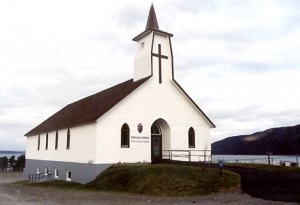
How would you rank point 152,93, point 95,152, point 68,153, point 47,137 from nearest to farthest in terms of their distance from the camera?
point 95,152 < point 152,93 < point 68,153 < point 47,137

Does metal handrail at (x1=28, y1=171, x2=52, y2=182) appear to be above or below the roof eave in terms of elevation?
below

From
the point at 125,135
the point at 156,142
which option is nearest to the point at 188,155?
the point at 156,142

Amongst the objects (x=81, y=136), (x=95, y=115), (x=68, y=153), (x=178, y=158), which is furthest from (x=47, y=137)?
(x=178, y=158)

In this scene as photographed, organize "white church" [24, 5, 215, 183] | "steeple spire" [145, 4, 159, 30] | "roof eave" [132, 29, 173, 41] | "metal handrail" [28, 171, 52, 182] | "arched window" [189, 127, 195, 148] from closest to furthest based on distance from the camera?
"white church" [24, 5, 215, 183] → "roof eave" [132, 29, 173, 41] → "arched window" [189, 127, 195, 148] → "steeple spire" [145, 4, 159, 30] → "metal handrail" [28, 171, 52, 182]

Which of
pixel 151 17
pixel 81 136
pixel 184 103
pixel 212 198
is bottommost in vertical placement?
pixel 212 198

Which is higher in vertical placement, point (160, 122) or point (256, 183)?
point (160, 122)

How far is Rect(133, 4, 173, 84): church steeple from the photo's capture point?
2919cm

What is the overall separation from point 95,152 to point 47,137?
1482 cm

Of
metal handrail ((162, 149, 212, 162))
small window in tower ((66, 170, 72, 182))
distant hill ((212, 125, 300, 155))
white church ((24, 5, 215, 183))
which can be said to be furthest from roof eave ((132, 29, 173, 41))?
distant hill ((212, 125, 300, 155))

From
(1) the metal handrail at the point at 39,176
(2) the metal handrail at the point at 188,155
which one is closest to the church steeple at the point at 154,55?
(2) the metal handrail at the point at 188,155

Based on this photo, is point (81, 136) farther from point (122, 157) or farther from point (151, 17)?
point (151, 17)

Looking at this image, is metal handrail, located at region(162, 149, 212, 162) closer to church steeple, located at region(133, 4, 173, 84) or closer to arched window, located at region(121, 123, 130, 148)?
arched window, located at region(121, 123, 130, 148)

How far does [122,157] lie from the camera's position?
26.5 metres

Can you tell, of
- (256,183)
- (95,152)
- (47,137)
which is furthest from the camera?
(47,137)
